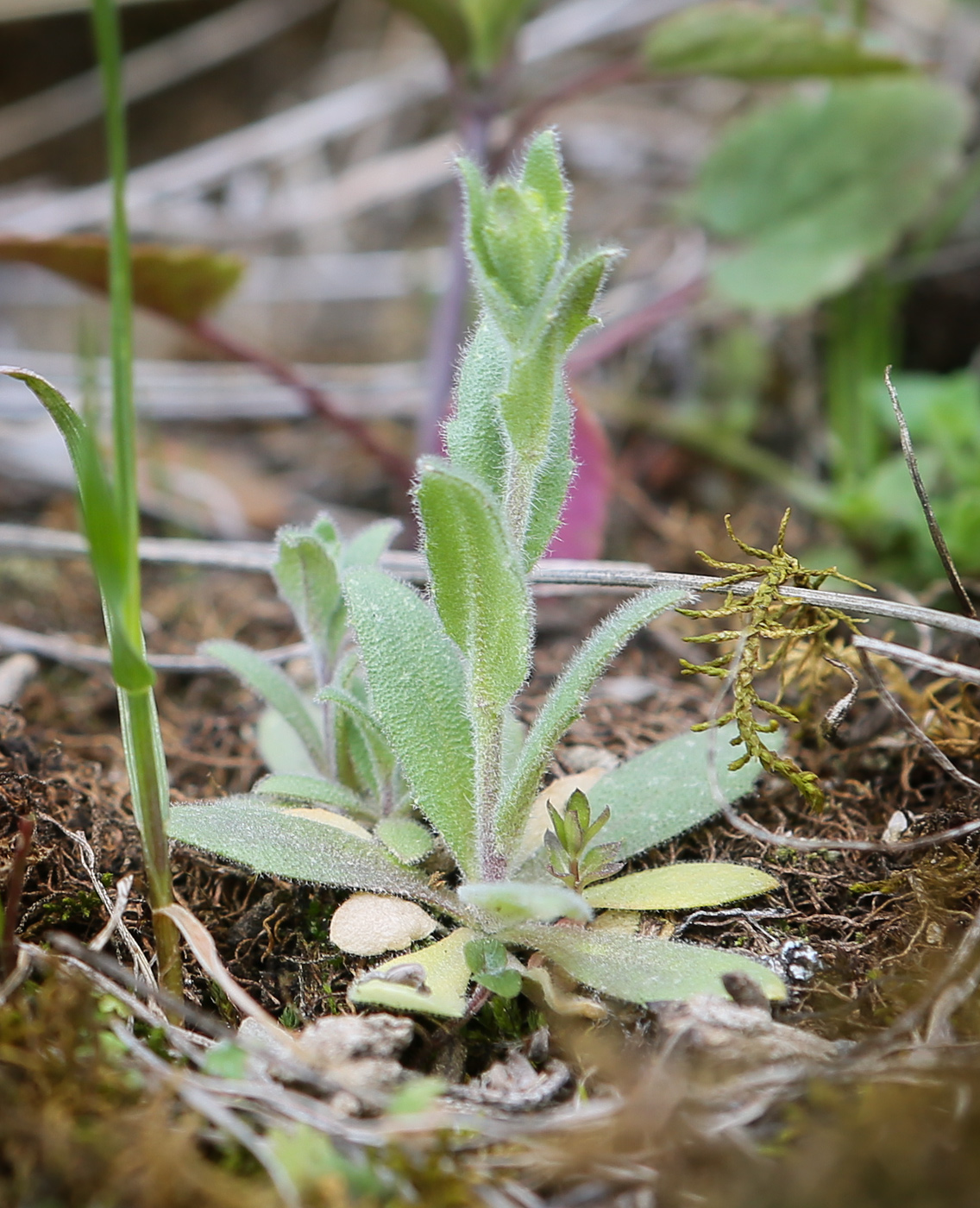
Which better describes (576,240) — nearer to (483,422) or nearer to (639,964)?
(483,422)

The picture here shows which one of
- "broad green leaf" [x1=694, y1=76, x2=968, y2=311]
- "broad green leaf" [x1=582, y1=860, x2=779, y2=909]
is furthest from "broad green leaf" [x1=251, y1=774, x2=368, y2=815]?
"broad green leaf" [x1=694, y1=76, x2=968, y2=311]

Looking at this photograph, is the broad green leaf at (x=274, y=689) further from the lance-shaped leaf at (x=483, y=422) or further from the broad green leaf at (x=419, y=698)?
the lance-shaped leaf at (x=483, y=422)

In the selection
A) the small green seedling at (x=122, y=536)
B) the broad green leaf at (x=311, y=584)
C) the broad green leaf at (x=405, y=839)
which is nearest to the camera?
the small green seedling at (x=122, y=536)

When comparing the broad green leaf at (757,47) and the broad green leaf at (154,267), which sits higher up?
the broad green leaf at (757,47)

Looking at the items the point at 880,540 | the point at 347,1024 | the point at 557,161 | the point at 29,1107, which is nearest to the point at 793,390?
the point at 880,540

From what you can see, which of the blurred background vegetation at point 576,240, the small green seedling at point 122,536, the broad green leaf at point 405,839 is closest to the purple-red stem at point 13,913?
the small green seedling at point 122,536

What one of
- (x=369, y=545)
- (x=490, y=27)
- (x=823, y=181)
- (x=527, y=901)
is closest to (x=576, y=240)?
(x=823, y=181)
